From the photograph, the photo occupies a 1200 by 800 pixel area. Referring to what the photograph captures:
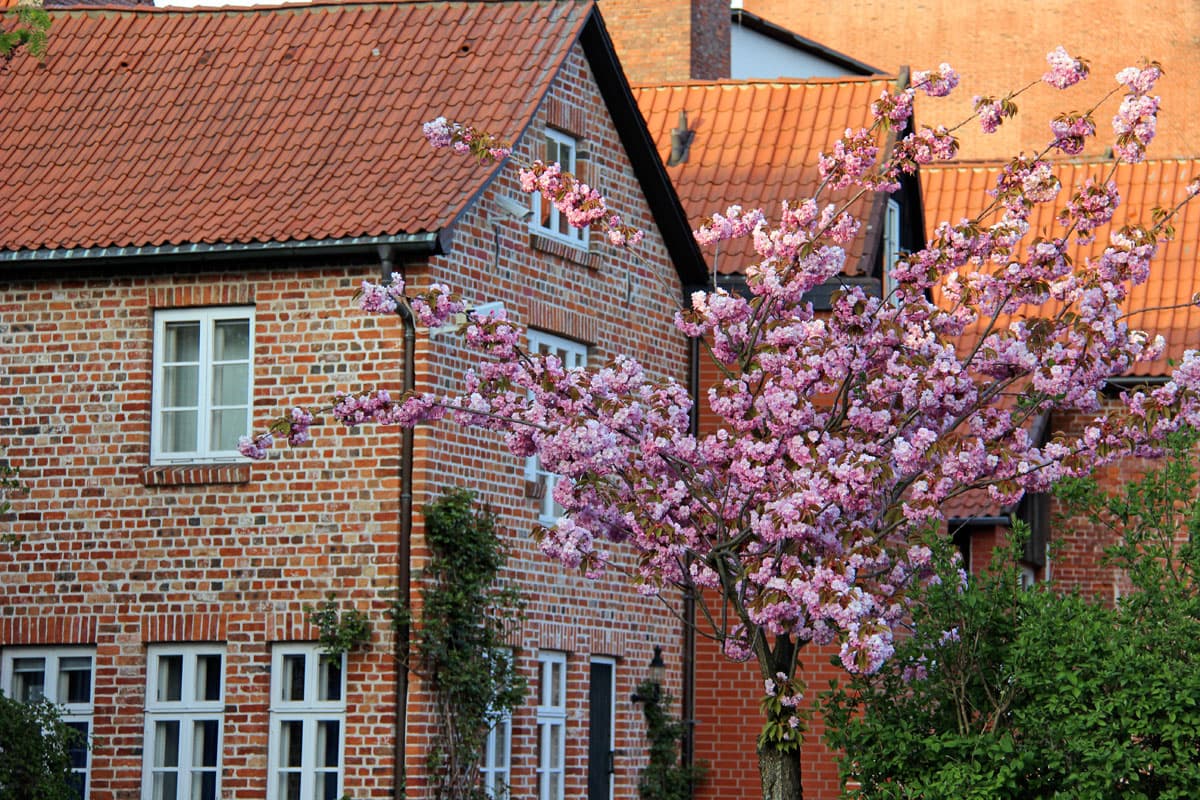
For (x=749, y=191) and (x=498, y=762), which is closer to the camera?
(x=498, y=762)

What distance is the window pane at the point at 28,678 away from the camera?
1983 cm

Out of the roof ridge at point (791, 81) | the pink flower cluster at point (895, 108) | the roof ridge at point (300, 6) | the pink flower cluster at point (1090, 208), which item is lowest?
the pink flower cluster at point (1090, 208)

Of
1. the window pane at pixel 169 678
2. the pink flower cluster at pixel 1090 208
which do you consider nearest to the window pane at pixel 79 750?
the window pane at pixel 169 678

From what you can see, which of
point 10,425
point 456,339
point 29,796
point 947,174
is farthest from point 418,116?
point 947,174

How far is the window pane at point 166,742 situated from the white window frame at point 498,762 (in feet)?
8.29

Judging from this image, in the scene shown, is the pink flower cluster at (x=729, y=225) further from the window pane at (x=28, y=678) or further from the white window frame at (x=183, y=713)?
the window pane at (x=28, y=678)

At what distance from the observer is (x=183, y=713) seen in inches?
758

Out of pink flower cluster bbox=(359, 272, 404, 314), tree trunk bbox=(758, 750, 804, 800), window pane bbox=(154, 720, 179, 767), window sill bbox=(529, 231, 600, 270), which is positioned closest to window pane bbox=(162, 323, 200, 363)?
window pane bbox=(154, 720, 179, 767)

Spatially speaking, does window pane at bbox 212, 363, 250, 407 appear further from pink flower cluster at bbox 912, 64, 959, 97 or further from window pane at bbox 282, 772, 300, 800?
pink flower cluster at bbox 912, 64, 959, 97

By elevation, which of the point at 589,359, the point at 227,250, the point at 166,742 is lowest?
the point at 166,742

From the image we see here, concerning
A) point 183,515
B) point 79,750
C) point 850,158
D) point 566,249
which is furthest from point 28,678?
point 850,158

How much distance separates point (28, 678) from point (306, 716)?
2726 mm

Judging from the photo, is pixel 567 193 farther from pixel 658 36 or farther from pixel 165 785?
pixel 658 36

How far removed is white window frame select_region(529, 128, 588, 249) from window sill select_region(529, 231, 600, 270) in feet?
0.17
